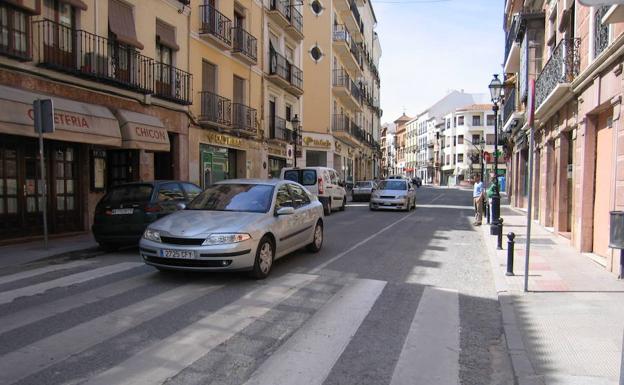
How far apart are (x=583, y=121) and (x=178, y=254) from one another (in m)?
8.62

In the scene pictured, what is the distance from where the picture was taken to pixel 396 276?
795 cm

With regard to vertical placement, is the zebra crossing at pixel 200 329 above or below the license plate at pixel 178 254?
below

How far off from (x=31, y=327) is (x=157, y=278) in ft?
7.63

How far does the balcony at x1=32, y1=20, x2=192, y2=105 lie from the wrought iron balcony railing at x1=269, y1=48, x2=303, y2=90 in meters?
9.27

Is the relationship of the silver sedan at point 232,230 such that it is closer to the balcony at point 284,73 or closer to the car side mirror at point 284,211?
the car side mirror at point 284,211

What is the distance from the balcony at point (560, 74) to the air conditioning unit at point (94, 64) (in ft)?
38.3

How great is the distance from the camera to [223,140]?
69.8 ft

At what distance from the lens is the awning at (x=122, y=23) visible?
567 inches

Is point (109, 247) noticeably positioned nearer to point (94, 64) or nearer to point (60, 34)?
point (94, 64)

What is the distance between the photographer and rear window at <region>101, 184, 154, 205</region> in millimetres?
10008

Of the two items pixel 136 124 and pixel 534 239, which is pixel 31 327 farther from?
pixel 534 239

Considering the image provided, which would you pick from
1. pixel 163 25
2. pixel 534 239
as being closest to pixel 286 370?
pixel 534 239

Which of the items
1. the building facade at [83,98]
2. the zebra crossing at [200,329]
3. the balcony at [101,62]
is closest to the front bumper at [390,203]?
the building facade at [83,98]

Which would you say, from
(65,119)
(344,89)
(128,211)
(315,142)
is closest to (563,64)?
(128,211)
